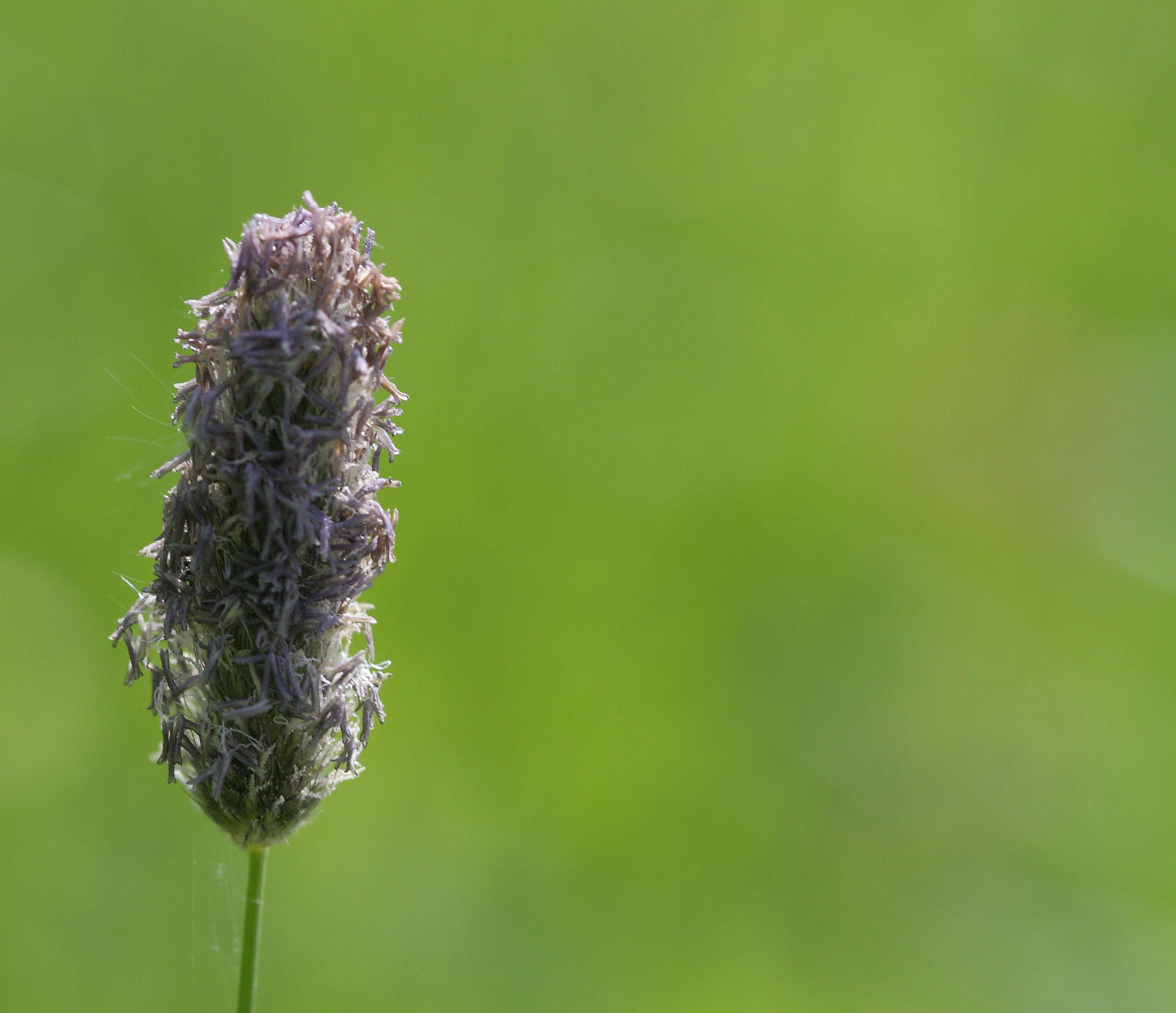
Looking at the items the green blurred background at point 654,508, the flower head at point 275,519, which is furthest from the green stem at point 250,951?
the green blurred background at point 654,508

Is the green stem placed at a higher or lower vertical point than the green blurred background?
lower

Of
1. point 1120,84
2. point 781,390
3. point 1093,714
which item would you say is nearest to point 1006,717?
point 1093,714

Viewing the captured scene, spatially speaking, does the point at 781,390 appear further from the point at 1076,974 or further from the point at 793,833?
the point at 1076,974

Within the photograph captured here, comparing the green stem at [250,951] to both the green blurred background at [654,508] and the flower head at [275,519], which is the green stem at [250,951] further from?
the green blurred background at [654,508]

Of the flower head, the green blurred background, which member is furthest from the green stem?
the green blurred background

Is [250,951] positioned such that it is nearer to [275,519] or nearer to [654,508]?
[275,519]

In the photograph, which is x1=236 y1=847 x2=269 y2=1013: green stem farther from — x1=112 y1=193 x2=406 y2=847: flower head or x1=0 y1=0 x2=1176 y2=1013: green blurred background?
x1=0 y1=0 x2=1176 y2=1013: green blurred background
